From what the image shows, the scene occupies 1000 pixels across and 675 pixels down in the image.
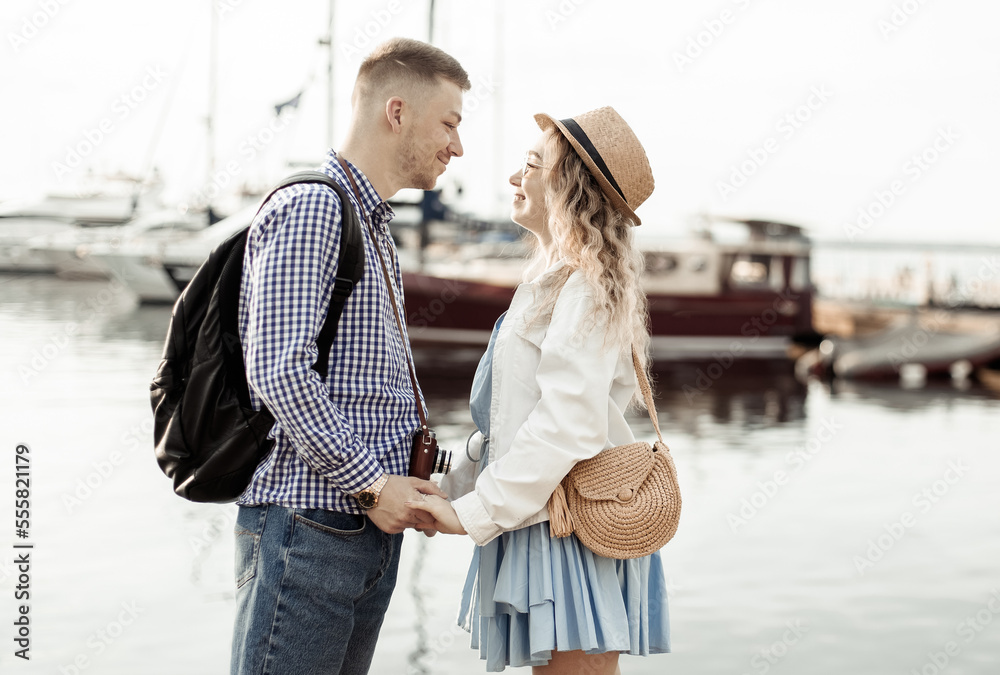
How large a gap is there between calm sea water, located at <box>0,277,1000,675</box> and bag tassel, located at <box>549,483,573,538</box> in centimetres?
205

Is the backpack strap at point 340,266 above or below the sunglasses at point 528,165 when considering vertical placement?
below

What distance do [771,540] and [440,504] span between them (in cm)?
467

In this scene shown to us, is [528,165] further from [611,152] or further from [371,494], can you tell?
[371,494]

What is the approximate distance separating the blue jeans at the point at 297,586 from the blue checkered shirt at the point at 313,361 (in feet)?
0.14

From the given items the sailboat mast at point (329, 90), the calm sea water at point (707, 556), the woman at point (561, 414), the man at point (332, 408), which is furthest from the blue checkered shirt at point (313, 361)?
the sailboat mast at point (329, 90)

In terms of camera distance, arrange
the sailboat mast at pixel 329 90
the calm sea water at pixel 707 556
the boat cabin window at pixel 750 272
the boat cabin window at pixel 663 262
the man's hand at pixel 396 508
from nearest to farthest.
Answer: the man's hand at pixel 396 508
the calm sea water at pixel 707 556
the sailboat mast at pixel 329 90
the boat cabin window at pixel 663 262
the boat cabin window at pixel 750 272

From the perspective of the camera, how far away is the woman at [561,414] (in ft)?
6.67

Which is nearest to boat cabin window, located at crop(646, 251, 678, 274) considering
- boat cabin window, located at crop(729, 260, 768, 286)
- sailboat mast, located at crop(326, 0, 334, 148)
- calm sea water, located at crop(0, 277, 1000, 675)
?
boat cabin window, located at crop(729, 260, 768, 286)

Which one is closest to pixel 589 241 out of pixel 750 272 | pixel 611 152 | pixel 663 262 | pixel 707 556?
pixel 611 152

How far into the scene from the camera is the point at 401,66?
2066 millimetres

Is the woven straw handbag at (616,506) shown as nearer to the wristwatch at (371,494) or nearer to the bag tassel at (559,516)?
the bag tassel at (559,516)

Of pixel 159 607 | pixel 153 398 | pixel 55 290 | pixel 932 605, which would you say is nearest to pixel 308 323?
pixel 153 398

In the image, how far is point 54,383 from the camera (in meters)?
12.6

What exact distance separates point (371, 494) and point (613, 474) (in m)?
0.54
